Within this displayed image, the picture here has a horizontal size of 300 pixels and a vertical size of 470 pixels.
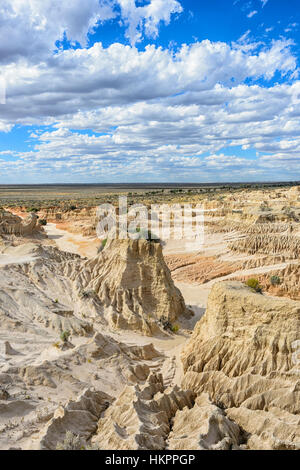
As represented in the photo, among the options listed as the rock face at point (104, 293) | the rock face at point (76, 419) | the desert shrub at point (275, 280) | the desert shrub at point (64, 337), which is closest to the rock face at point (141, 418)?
the rock face at point (76, 419)

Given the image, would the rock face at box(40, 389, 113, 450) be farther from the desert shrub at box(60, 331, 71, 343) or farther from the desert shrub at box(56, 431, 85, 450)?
the desert shrub at box(60, 331, 71, 343)

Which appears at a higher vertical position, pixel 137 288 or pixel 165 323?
pixel 137 288

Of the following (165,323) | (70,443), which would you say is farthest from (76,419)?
(165,323)

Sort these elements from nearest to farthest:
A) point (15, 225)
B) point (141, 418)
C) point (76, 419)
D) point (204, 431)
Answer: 1. point (204, 431)
2. point (141, 418)
3. point (76, 419)
4. point (15, 225)

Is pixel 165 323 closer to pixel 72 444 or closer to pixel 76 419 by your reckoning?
pixel 76 419

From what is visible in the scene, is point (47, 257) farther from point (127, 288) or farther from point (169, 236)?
point (169, 236)

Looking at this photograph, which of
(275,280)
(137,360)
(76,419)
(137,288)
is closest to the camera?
(76,419)
